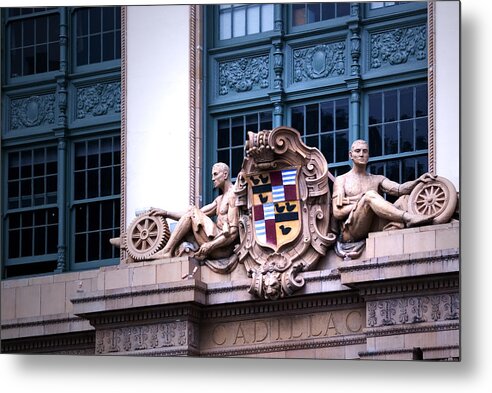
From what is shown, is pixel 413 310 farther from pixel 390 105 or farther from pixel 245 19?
pixel 245 19

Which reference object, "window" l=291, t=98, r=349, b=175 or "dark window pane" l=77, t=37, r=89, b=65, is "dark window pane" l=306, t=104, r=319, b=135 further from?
"dark window pane" l=77, t=37, r=89, b=65

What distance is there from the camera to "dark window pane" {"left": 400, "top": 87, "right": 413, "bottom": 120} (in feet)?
52.2

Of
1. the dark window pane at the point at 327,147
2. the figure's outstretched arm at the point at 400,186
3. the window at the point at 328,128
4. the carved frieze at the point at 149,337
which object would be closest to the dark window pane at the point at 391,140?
the figure's outstretched arm at the point at 400,186

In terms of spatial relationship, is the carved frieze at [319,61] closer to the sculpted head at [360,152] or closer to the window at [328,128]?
the window at [328,128]

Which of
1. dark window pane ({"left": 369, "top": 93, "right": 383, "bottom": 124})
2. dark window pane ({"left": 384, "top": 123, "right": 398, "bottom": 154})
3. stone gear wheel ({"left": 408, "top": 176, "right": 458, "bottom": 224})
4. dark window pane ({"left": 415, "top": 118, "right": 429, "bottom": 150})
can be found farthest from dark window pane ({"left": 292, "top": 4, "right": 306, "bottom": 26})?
stone gear wheel ({"left": 408, "top": 176, "right": 458, "bottom": 224})

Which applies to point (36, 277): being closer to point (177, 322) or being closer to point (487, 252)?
point (177, 322)

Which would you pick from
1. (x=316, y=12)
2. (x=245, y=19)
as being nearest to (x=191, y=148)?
(x=245, y=19)

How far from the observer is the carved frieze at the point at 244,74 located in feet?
55.0

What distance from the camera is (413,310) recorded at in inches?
613

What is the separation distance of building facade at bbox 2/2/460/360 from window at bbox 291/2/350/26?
0.6 inches

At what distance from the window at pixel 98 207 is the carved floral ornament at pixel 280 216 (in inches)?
38.0

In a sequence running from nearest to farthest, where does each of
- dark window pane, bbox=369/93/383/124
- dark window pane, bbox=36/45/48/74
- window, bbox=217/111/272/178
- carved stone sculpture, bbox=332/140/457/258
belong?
carved stone sculpture, bbox=332/140/457/258
dark window pane, bbox=369/93/383/124
window, bbox=217/111/272/178
dark window pane, bbox=36/45/48/74

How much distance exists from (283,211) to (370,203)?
74 centimetres

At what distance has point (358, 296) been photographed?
52.3 feet
